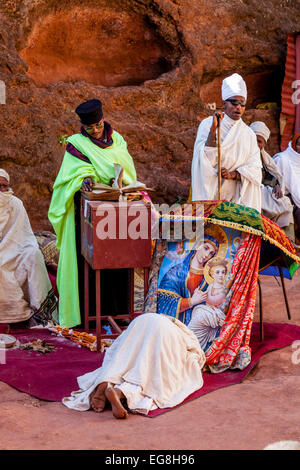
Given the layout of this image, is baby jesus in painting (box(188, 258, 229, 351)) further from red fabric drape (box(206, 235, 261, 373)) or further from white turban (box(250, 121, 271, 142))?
white turban (box(250, 121, 271, 142))

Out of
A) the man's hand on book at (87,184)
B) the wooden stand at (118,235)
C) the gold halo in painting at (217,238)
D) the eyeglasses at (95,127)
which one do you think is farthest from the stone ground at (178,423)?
the eyeglasses at (95,127)

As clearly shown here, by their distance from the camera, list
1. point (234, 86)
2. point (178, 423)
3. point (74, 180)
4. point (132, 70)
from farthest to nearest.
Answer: point (132, 70)
point (234, 86)
point (74, 180)
point (178, 423)

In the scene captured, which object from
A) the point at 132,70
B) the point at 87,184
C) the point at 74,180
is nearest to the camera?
the point at 87,184

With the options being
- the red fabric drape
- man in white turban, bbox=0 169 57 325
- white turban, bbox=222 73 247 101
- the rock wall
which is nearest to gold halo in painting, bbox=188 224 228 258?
the red fabric drape

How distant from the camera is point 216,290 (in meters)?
5.70

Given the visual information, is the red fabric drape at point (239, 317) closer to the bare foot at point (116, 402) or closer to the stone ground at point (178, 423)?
the stone ground at point (178, 423)

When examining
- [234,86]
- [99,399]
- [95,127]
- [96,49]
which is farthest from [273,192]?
[99,399]

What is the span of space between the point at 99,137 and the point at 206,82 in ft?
16.3

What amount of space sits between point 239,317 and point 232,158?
251 cm

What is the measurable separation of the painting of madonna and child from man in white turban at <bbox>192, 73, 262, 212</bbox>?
1744 millimetres

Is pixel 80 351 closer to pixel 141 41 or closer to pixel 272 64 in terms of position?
pixel 141 41

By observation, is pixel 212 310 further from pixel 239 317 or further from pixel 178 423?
pixel 178 423

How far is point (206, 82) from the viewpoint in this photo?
11.4m

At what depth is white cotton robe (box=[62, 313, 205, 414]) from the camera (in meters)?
4.52
